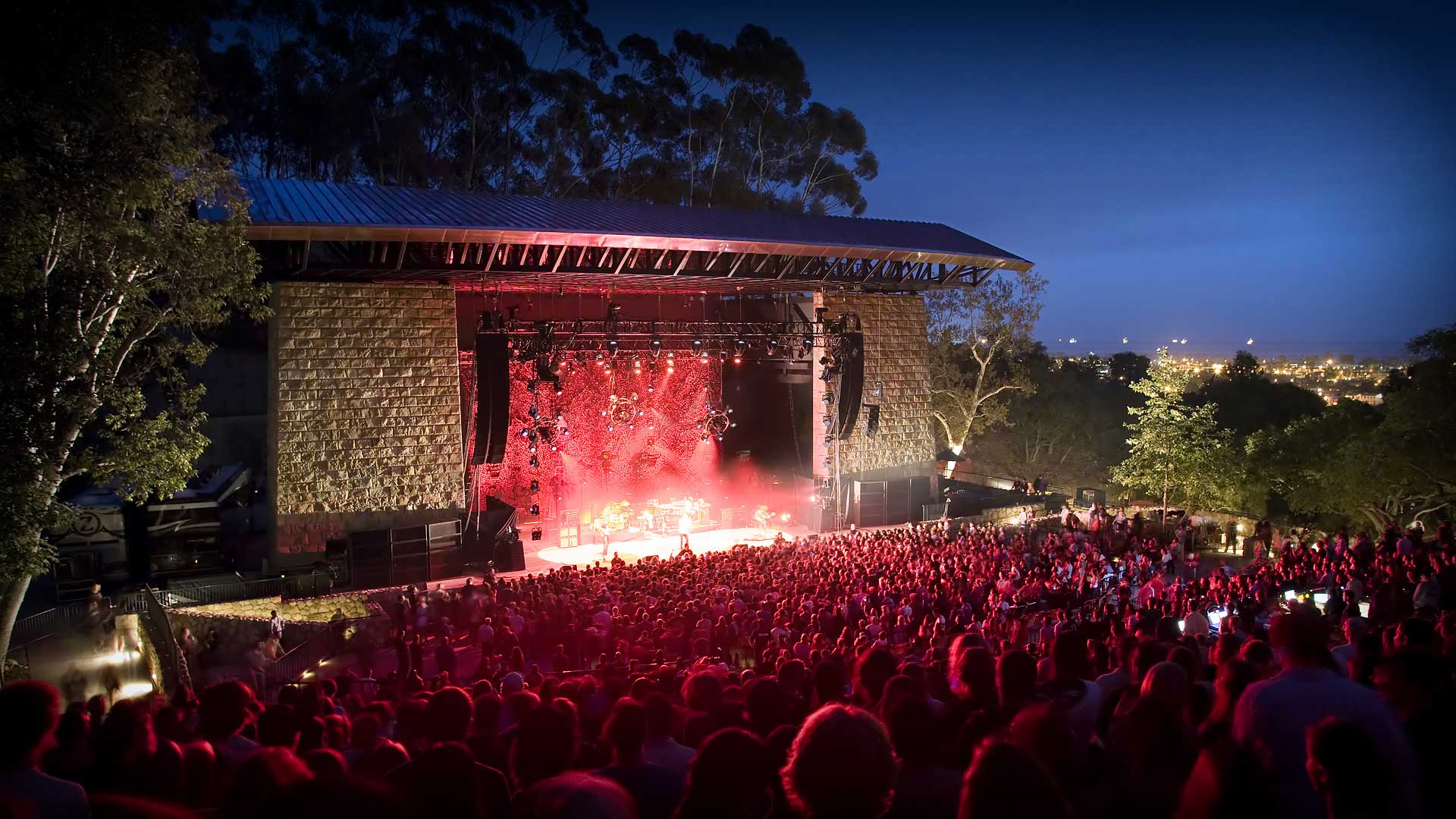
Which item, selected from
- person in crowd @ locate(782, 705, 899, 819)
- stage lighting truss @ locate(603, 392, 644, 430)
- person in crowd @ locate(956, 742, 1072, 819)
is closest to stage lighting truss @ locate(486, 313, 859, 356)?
stage lighting truss @ locate(603, 392, 644, 430)

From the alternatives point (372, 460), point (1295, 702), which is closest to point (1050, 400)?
point (372, 460)

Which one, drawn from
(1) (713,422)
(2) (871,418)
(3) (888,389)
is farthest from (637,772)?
(3) (888,389)

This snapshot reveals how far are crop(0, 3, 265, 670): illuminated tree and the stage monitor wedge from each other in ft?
17.7

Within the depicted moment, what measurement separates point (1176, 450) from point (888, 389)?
7.55 meters

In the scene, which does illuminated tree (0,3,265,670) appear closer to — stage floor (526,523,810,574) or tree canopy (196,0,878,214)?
stage floor (526,523,810,574)

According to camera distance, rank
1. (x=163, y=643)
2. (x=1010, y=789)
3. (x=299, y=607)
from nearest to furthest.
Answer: (x=1010, y=789) < (x=163, y=643) < (x=299, y=607)

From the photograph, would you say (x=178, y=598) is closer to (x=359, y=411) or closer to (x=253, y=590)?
(x=253, y=590)

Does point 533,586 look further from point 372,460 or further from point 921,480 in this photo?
point 921,480

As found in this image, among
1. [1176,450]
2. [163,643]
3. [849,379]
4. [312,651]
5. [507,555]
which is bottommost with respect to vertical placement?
[312,651]

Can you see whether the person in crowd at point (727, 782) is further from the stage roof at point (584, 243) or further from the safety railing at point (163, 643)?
the stage roof at point (584, 243)

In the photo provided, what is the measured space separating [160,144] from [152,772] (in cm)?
783

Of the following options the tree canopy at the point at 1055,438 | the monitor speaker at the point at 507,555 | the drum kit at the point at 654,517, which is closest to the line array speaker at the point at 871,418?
the drum kit at the point at 654,517

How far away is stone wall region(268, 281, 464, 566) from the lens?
14766mm

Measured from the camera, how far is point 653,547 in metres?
19.0
